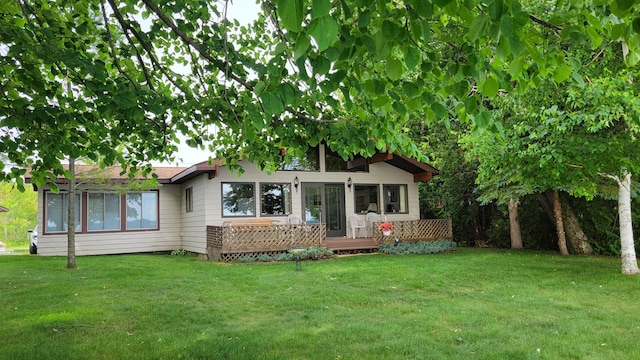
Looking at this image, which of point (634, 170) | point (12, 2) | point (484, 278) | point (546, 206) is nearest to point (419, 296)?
point (484, 278)

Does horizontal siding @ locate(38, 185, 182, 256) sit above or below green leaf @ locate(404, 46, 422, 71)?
below

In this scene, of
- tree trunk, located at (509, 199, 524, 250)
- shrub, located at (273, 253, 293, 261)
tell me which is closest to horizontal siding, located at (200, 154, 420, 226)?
shrub, located at (273, 253, 293, 261)

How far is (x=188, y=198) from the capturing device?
578 inches

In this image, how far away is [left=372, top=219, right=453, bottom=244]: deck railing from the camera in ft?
44.6

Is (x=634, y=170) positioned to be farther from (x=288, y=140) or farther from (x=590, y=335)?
(x=288, y=140)

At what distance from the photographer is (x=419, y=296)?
6496mm

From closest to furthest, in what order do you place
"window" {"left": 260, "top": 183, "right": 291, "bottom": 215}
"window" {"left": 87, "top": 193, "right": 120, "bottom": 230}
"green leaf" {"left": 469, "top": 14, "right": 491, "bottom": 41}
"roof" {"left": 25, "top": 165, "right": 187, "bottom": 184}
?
1. "green leaf" {"left": 469, "top": 14, "right": 491, "bottom": 41}
2. "roof" {"left": 25, "top": 165, "right": 187, "bottom": 184}
3. "window" {"left": 260, "top": 183, "right": 291, "bottom": 215}
4. "window" {"left": 87, "top": 193, "right": 120, "bottom": 230}

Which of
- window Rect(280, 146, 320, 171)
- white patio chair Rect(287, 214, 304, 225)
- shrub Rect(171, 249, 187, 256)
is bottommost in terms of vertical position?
shrub Rect(171, 249, 187, 256)

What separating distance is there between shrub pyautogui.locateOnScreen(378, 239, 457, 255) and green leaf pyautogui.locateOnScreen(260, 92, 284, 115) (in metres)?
11.1

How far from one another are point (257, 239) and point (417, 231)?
17.6 ft

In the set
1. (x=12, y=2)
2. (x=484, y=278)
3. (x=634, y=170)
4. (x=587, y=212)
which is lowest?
(x=484, y=278)

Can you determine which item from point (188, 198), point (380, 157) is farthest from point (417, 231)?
point (188, 198)

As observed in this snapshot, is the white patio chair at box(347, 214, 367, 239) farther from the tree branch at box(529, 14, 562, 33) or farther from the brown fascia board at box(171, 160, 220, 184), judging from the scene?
the tree branch at box(529, 14, 562, 33)

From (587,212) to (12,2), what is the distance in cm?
1351
